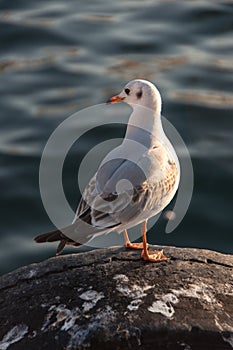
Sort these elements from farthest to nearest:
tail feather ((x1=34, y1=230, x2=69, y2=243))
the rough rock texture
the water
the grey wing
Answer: the water < the grey wing < tail feather ((x1=34, y1=230, x2=69, y2=243)) < the rough rock texture

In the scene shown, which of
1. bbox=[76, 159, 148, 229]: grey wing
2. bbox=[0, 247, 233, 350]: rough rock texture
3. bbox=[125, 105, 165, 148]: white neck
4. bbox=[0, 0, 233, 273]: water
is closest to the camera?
bbox=[0, 247, 233, 350]: rough rock texture

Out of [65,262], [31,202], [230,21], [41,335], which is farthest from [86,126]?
[41,335]

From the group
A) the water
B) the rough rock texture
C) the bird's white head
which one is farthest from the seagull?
the water

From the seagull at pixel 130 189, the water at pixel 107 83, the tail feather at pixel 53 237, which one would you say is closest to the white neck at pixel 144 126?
the seagull at pixel 130 189

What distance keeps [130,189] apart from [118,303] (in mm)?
789

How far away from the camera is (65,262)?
208 inches

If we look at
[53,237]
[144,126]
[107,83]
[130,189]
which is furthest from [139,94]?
[107,83]

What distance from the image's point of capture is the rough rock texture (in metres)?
4.48

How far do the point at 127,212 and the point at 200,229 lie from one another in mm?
3417

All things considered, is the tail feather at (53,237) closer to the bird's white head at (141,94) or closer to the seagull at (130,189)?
the seagull at (130,189)

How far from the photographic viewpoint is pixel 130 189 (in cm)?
522

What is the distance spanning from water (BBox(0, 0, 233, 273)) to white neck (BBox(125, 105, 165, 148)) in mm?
2698

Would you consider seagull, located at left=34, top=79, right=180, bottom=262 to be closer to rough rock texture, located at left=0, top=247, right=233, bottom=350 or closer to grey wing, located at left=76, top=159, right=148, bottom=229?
grey wing, located at left=76, top=159, right=148, bottom=229

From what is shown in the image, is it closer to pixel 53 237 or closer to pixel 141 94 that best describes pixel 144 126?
pixel 141 94
